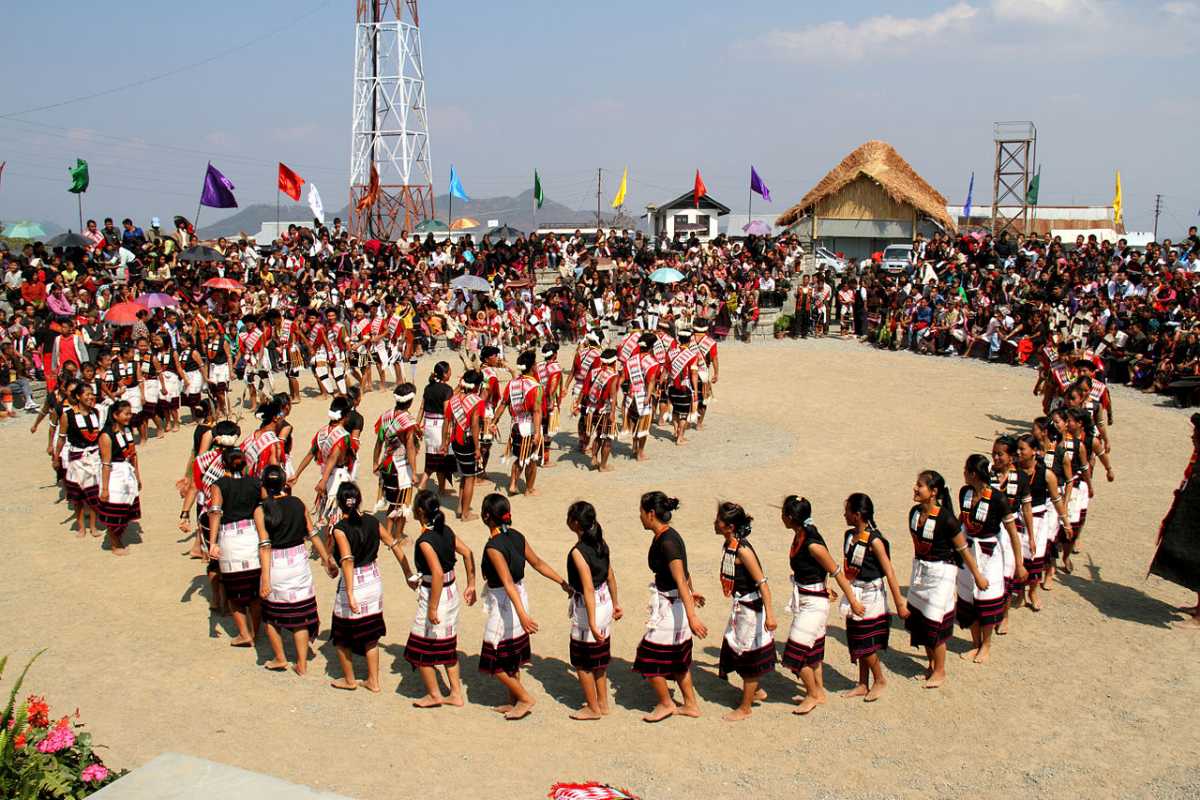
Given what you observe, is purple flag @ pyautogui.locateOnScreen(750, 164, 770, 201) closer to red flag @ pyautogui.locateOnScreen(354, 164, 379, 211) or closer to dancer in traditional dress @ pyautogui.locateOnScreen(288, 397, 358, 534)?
red flag @ pyautogui.locateOnScreen(354, 164, 379, 211)

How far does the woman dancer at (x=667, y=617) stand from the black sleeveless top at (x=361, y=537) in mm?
2006

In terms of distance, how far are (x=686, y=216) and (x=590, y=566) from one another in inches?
1456

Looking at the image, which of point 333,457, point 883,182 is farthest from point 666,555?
point 883,182

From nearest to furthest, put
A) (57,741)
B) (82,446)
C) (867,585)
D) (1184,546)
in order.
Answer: (57,741) → (867,585) → (1184,546) → (82,446)

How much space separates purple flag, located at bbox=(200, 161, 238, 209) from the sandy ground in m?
16.6

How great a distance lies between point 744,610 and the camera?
679 cm

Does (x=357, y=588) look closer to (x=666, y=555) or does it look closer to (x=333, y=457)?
(x=666, y=555)

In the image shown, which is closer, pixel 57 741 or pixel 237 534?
pixel 57 741

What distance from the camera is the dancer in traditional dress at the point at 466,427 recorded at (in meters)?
11.2

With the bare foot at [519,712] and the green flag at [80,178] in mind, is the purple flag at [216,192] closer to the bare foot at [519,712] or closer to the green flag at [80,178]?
the green flag at [80,178]

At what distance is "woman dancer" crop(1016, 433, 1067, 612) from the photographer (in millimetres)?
8656

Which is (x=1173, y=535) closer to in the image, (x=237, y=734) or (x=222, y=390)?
(x=237, y=734)

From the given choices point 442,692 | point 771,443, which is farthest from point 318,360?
point 442,692

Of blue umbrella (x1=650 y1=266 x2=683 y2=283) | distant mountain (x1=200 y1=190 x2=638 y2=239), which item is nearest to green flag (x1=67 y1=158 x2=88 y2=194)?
blue umbrella (x1=650 y1=266 x2=683 y2=283)
